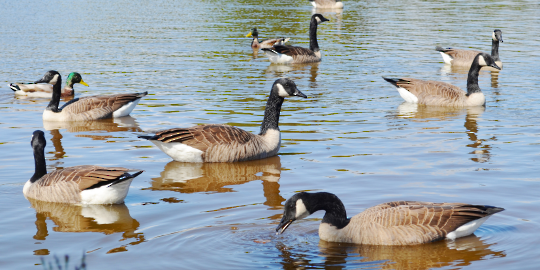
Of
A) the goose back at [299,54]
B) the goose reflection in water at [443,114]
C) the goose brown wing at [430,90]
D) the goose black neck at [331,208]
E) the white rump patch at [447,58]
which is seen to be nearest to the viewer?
the goose black neck at [331,208]

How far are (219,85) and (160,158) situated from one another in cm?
862

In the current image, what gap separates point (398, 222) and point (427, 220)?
345 mm

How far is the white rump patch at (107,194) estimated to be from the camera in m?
9.72

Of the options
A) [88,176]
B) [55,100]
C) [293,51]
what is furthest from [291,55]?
[88,176]

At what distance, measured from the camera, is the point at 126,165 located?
12.4 m

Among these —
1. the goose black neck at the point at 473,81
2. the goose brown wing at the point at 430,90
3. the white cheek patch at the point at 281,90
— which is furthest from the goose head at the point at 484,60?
the white cheek patch at the point at 281,90

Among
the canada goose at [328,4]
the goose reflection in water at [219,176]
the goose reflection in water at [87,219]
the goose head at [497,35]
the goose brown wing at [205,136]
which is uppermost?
the canada goose at [328,4]

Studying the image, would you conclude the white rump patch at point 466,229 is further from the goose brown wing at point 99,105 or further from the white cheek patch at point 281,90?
the goose brown wing at point 99,105

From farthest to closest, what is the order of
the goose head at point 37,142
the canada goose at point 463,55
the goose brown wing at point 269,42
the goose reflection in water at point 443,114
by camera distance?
the goose brown wing at point 269,42 → the canada goose at point 463,55 → the goose reflection in water at point 443,114 → the goose head at point 37,142

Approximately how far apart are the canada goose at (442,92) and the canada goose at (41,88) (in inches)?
356

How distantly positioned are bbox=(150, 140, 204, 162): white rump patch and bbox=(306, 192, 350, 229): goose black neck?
4.47 m

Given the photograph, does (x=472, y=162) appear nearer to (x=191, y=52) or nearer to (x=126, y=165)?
(x=126, y=165)

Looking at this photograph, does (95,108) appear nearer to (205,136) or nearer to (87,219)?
(205,136)

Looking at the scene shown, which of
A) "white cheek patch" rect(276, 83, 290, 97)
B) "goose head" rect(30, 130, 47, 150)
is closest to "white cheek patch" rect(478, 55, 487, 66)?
"white cheek patch" rect(276, 83, 290, 97)
